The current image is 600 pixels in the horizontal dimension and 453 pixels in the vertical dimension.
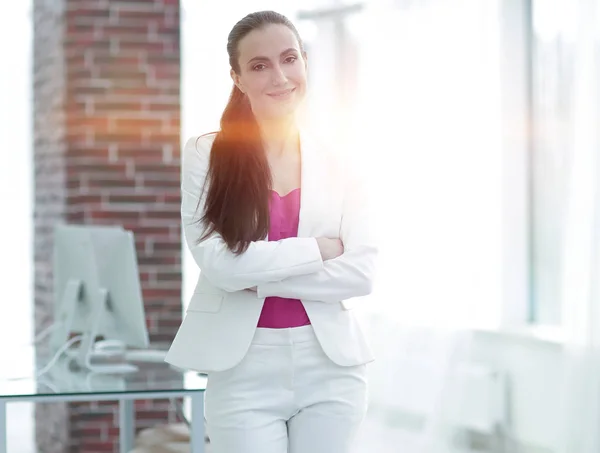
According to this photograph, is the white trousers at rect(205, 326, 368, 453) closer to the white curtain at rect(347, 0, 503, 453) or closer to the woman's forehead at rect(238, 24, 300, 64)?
the woman's forehead at rect(238, 24, 300, 64)

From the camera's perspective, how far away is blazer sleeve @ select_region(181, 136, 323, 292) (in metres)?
2.03

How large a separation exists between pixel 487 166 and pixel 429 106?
1.39 ft

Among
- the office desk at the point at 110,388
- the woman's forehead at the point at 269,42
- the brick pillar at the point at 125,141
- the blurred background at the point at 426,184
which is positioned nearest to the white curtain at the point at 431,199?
the blurred background at the point at 426,184

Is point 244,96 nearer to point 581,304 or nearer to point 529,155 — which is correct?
point 581,304

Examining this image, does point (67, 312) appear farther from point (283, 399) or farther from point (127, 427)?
point (283, 399)

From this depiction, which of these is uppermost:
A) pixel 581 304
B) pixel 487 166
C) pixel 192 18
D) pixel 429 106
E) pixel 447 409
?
pixel 192 18

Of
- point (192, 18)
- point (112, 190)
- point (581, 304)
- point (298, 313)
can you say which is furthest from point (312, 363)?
point (192, 18)

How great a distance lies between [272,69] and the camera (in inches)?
82.0

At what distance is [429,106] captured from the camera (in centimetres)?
456

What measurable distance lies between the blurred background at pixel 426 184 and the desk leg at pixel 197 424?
1.72 meters

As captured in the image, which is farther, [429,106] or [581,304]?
[429,106]

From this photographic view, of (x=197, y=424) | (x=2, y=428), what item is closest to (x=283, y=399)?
(x=197, y=424)

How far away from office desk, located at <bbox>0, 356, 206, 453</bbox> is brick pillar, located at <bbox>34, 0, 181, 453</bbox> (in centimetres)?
126

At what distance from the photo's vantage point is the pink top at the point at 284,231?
2.04m
